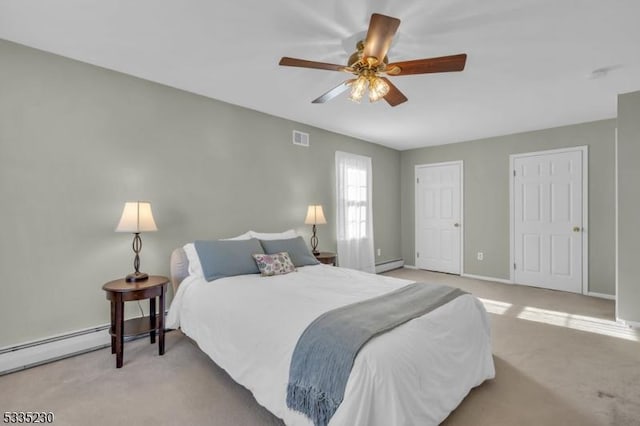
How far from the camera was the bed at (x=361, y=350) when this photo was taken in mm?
1395

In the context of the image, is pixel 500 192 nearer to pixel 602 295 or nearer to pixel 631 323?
pixel 602 295

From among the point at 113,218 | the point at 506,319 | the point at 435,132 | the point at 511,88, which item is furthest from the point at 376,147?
the point at 113,218

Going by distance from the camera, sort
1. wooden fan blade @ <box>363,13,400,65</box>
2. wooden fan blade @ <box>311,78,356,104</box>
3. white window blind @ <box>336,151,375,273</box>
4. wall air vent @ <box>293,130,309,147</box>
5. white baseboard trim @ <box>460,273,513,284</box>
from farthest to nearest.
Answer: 1. white baseboard trim @ <box>460,273,513,284</box>
2. white window blind @ <box>336,151,375,273</box>
3. wall air vent @ <box>293,130,309,147</box>
4. wooden fan blade @ <box>311,78,356,104</box>
5. wooden fan blade @ <box>363,13,400,65</box>

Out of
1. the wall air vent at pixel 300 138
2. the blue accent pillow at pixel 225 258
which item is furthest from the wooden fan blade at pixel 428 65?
the wall air vent at pixel 300 138

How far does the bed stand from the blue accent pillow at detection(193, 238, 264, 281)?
0.36 ft

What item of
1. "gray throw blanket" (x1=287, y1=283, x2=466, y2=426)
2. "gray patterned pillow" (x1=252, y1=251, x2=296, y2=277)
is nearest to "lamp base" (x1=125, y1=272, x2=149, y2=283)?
"gray patterned pillow" (x1=252, y1=251, x2=296, y2=277)

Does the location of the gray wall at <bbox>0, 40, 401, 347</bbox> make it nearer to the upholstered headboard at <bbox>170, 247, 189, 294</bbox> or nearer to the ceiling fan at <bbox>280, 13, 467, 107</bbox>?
the upholstered headboard at <bbox>170, 247, 189, 294</bbox>

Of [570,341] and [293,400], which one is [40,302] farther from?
[570,341]

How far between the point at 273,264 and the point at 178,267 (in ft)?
3.07

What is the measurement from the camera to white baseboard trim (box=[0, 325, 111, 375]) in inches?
93.0

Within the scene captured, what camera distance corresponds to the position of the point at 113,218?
2.86m

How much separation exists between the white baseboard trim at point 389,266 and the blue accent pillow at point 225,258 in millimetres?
3254

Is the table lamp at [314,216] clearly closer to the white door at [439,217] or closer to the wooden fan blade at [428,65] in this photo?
the wooden fan blade at [428,65]

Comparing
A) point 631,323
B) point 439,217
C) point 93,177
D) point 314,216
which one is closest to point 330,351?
point 93,177
